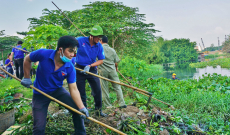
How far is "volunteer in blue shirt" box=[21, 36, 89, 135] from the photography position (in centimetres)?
204

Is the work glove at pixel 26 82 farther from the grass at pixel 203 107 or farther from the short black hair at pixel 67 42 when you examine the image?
the grass at pixel 203 107

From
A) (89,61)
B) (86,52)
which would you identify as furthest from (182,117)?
(86,52)

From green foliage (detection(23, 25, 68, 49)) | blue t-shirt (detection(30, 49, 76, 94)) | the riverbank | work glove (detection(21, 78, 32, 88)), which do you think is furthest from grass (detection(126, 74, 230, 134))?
green foliage (detection(23, 25, 68, 49))

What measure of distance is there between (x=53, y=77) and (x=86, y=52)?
129 centimetres

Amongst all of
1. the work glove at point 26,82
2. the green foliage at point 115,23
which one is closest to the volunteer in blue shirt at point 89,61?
the work glove at point 26,82

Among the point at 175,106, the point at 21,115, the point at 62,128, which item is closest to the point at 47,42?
the point at 21,115

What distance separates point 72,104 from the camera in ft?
7.48

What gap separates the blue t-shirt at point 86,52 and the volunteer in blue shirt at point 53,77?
3.90 feet

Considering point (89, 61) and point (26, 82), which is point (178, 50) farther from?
point (26, 82)

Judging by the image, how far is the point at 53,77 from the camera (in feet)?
7.07

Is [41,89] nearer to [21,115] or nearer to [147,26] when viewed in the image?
[21,115]

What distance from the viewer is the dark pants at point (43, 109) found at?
204 centimetres

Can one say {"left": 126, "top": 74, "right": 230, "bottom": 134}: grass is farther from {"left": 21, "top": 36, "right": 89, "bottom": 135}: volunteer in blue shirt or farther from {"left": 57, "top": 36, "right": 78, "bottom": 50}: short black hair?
{"left": 57, "top": 36, "right": 78, "bottom": 50}: short black hair

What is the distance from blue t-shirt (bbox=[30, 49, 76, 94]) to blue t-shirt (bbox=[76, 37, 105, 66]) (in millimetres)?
1191
